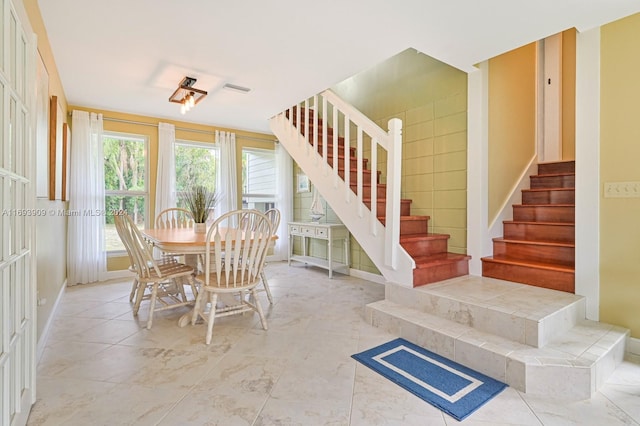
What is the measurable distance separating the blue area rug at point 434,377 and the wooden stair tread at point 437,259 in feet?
2.44

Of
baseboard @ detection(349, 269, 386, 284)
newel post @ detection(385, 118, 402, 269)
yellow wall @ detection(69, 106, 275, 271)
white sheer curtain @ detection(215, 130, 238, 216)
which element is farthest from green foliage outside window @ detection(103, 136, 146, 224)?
newel post @ detection(385, 118, 402, 269)

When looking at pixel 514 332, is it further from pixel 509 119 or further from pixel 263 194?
pixel 263 194

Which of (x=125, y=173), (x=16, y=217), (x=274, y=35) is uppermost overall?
(x=274, y=35)

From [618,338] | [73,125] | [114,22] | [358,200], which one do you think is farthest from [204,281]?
Result: [73,125]

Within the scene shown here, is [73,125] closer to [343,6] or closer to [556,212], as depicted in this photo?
[343,6]

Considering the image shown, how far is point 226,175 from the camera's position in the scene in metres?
5.05

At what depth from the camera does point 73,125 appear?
4.02 m

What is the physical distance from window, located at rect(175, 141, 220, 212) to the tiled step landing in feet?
11.6

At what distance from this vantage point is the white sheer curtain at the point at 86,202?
400cm

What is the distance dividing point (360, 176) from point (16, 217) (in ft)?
7.86

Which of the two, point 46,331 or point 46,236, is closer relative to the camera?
point 46,331

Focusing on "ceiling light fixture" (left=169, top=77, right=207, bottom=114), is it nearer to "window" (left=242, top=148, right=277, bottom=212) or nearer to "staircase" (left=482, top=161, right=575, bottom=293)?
"window" (left=242, top=148, right=277, bottom=212)

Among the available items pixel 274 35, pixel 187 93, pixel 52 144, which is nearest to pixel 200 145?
pixel 187 93

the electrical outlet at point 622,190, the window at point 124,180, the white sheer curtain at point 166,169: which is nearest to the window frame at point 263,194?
the white sheer curtain at point 166,169
